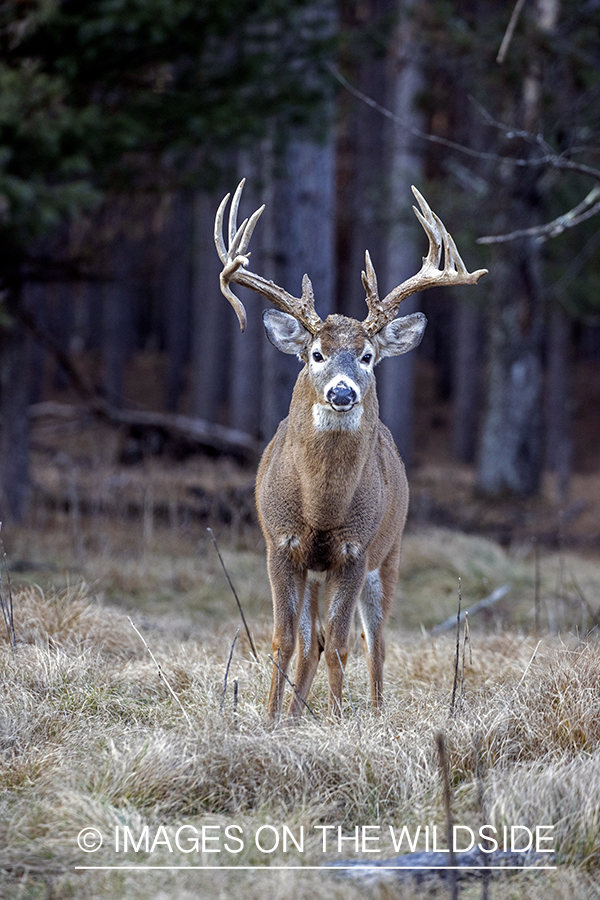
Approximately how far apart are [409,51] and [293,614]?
973cm

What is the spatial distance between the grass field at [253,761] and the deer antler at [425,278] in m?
Answer: 1.71

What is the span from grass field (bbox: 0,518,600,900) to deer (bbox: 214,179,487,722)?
11.4 inches

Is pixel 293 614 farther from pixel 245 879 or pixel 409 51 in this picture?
pixel 409 51

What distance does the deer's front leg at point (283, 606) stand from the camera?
13.2 ft

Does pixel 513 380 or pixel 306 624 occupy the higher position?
pixel 513 380

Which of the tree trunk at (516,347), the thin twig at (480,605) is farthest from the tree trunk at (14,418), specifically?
the tree trunk at (516,347)

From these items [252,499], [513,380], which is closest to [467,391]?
[513,380]

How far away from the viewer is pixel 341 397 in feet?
12.3

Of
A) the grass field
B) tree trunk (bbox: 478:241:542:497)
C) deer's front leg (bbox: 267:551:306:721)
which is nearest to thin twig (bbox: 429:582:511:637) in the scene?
the grass field

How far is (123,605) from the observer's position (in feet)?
21.9

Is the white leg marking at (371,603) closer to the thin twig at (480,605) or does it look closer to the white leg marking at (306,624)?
the white leg marking at (306,624)

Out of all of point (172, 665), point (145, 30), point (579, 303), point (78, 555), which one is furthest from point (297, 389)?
point (579, 303)

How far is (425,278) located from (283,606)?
63.8 inches

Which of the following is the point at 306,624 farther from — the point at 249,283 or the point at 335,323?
the point at 249,283
